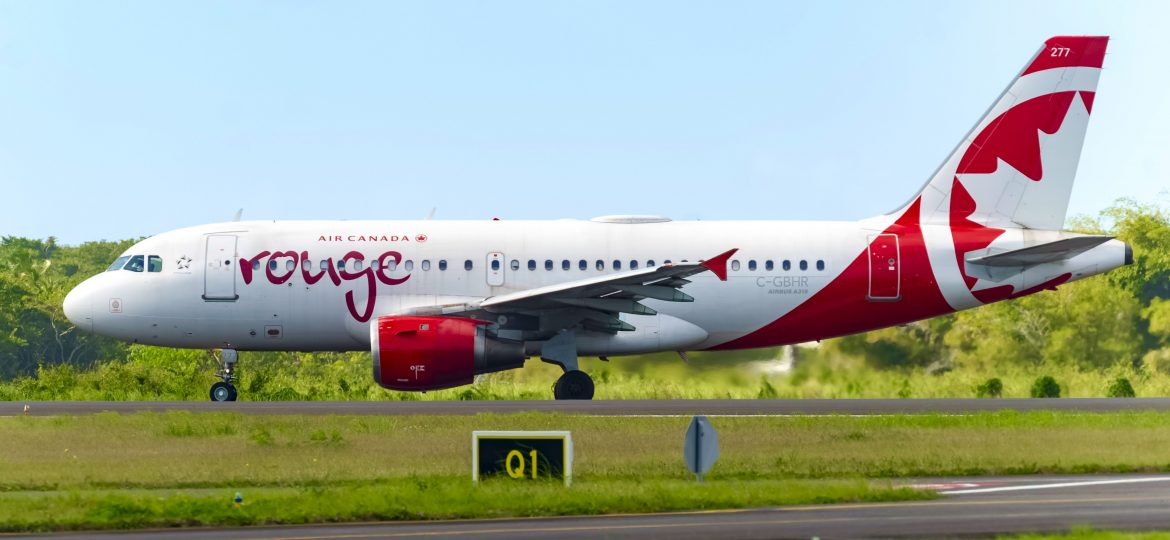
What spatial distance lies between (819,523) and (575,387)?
16.2m

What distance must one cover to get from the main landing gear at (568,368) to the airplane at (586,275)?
3cm

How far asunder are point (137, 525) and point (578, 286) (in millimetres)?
14653

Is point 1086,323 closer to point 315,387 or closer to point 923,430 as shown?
point 923,430

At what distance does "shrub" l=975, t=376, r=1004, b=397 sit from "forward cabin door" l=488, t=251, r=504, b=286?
1162cm

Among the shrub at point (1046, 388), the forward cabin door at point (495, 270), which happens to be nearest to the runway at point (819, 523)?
the forward cabin door at point (495, 270)

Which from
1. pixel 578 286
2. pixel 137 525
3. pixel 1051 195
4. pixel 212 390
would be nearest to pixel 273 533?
pixel 137 525

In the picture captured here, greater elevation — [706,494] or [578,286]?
[578,286]

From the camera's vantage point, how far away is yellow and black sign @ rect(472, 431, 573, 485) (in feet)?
56.8

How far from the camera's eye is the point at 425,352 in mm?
28375

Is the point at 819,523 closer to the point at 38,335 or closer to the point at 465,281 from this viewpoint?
the point at 465,281

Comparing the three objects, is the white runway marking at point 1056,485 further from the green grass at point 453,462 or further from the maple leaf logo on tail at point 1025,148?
the maple leaf logo on tail at point 1025,148

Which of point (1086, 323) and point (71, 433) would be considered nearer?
point (71, 433)

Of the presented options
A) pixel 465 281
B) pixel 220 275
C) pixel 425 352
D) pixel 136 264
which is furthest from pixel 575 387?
pixel 136 264

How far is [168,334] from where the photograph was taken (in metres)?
31.1
